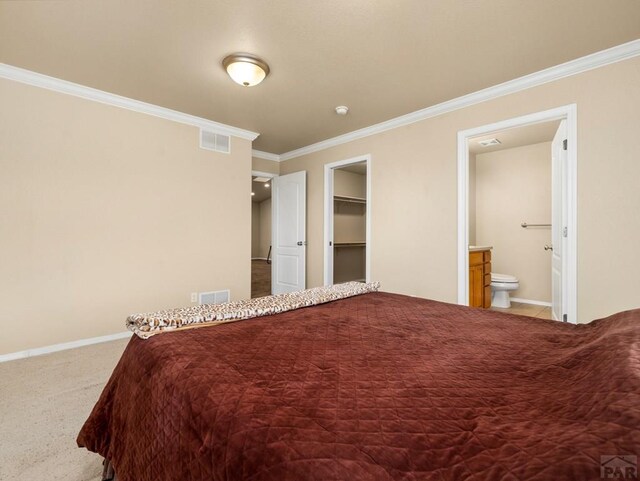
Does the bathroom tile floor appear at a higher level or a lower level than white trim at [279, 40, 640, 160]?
lower

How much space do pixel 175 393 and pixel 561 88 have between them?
11.6ft

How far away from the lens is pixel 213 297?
4.02m

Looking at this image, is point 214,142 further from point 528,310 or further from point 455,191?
point 528,310

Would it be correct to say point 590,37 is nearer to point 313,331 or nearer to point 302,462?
point 313,331

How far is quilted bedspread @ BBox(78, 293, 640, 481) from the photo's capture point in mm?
568

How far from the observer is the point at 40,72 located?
2762 millimetres

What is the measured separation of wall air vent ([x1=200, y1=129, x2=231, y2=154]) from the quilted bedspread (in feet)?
10.5

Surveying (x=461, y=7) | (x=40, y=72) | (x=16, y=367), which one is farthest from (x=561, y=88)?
(x=16, y=367)

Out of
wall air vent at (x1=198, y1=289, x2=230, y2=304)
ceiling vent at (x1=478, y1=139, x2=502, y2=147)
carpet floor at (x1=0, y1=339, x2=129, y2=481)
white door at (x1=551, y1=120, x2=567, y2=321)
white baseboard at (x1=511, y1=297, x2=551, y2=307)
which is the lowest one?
carpet floor at (x1=0, y1=339, x2=129, y2=481)

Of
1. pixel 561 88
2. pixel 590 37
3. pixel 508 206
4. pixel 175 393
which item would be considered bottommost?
pixel 175 393

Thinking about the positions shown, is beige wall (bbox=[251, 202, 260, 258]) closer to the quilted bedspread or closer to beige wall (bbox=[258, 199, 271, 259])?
beige wall (bbox=[258, 199, 271, 259])

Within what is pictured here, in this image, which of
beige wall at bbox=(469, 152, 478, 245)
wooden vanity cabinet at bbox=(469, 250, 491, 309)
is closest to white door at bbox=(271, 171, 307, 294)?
wooden vanity cabinet at bbox=(469, 250, 491, 309)

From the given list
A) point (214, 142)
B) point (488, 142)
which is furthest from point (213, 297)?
point (488, 142)

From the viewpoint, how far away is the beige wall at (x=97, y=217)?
2.79 metres
